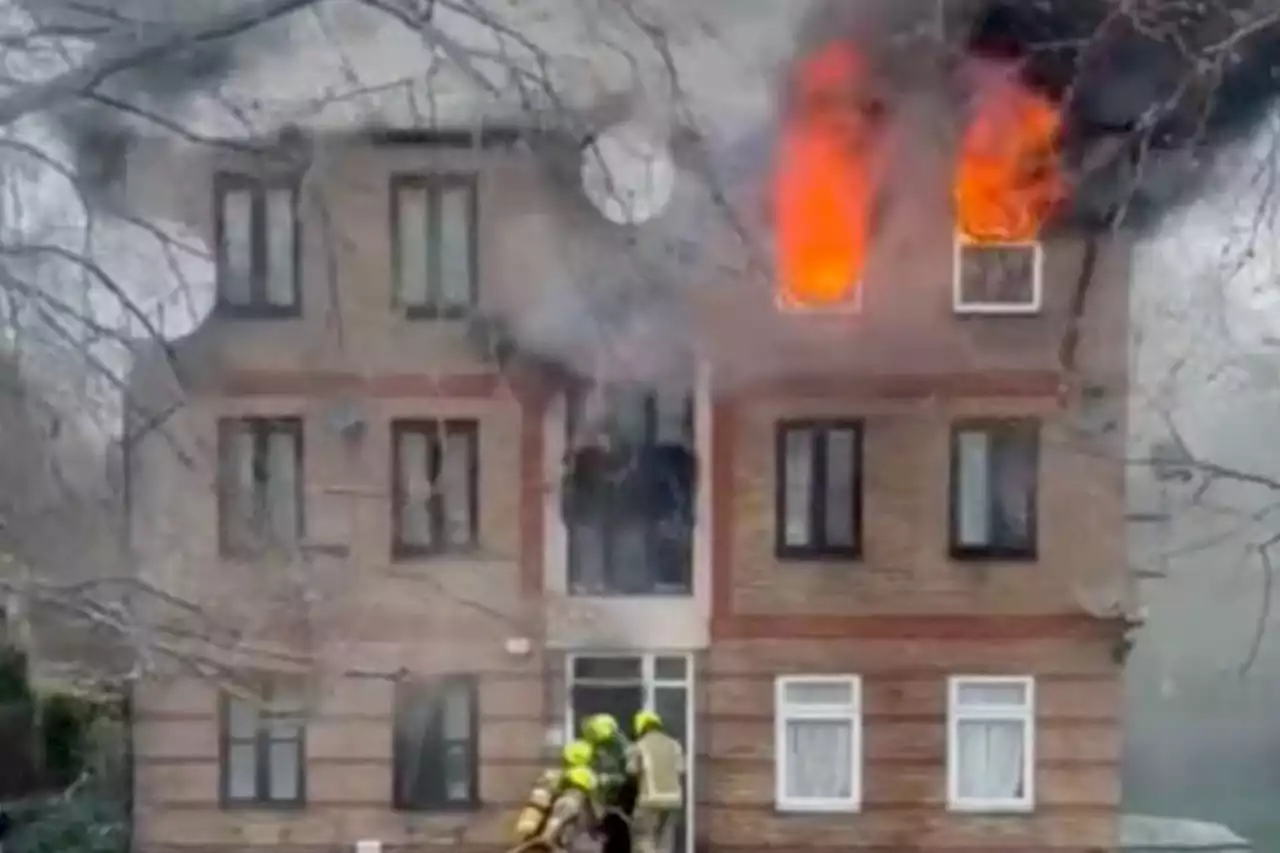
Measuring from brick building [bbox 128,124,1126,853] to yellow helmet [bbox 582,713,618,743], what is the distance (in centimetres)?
4

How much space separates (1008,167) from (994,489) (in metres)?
0.38

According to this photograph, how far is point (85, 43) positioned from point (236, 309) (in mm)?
359

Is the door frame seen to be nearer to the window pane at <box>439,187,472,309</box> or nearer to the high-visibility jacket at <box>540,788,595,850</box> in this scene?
the high-visibility jacket at <box>540,788,595,850</box>

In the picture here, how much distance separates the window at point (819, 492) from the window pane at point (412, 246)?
46 cm

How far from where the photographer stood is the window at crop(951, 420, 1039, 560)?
7.20 feet

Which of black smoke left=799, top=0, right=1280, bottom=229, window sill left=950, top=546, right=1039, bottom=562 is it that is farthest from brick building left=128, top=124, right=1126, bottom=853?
black smoke left=799, top=0, right=1280, bottom=229

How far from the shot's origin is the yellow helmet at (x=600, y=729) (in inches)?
85.8

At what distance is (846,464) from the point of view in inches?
87.1

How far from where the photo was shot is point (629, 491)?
222cm

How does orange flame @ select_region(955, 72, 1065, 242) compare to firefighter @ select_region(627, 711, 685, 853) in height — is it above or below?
above

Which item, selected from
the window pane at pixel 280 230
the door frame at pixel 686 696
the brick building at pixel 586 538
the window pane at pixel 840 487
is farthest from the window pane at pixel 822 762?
the window pane at pixel 280 230

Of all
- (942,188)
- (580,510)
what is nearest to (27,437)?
(580,510)

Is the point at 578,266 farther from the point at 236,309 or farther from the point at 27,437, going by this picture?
the point at 27,437

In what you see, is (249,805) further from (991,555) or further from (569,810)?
(991,555)
